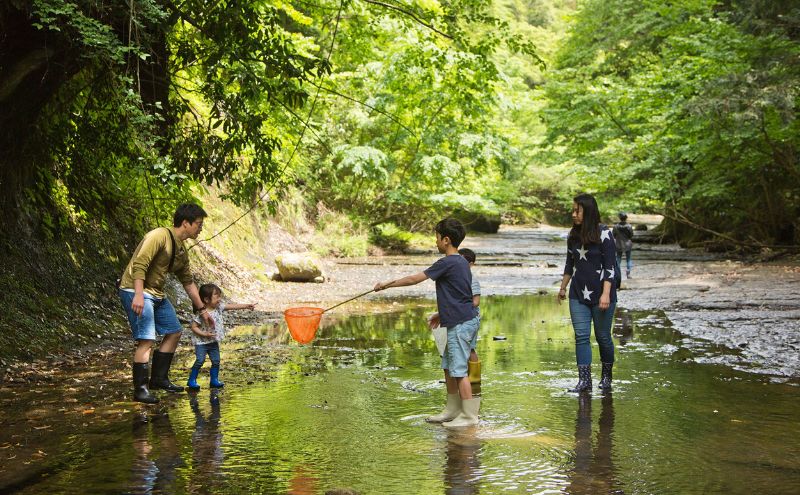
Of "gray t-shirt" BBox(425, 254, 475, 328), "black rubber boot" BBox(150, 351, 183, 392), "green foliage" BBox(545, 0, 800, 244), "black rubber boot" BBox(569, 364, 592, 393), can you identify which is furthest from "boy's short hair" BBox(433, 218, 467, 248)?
"green foliage" BBox(545, 0, 800, 244)

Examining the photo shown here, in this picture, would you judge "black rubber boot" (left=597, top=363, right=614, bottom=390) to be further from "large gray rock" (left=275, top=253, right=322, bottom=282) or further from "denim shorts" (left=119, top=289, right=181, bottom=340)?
"large gray rock" (left=275, top=253, right=322, bottom=282)

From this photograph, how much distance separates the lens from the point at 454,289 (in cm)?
704

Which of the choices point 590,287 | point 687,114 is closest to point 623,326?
point 590,287

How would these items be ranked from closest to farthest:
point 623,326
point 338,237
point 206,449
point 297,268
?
point 206,449, point 623,326, point 297,268, point 338,237

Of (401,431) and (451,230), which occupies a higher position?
(451,230)

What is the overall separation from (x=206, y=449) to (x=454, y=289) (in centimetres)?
241

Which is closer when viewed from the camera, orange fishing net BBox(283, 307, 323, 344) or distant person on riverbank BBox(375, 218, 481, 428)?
distant person on riverbank BBox(375, 218, 481, 428)

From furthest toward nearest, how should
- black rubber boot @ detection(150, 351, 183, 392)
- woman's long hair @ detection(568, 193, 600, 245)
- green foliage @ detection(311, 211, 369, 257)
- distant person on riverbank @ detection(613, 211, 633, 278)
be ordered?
green foliage @ detection(311, 211, 369, 257) < distant person on riverbank @ detection(613, 211, 633, 278) < woman's long hair @ detection(568, 193, 600, 245) < black rubber boot @ detection(150, 351, 183, 392)

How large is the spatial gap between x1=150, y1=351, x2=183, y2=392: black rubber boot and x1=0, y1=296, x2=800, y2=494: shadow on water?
0.64 feet

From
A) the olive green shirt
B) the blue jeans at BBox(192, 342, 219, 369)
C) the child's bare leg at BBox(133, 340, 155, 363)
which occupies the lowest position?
the blue jeans at BBox(192, 342, 219, 369)

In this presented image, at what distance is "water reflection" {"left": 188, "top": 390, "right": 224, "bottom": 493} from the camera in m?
5.10

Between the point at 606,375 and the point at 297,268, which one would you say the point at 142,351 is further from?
the point at 297,268

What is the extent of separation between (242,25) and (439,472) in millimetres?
5340

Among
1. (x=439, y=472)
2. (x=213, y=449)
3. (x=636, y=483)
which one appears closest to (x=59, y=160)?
(x=213, y=449)
